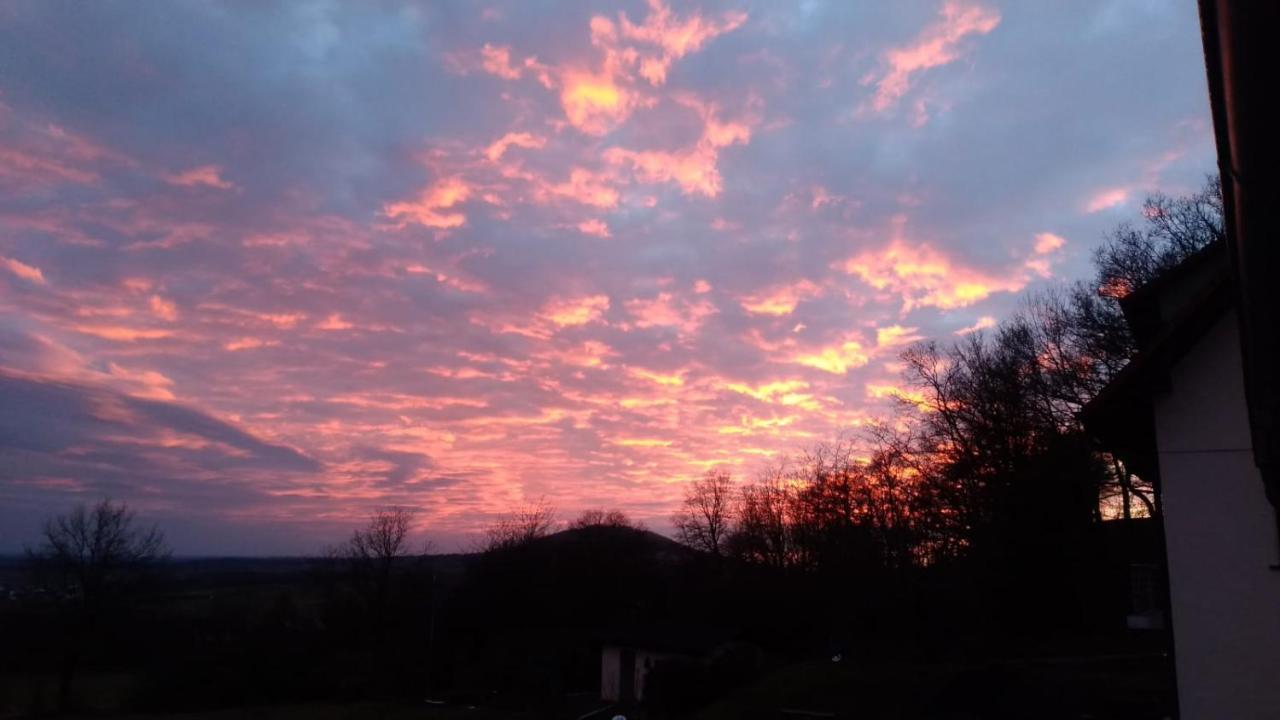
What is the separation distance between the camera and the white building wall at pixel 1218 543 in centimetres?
1008

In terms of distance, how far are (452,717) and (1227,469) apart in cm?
3261

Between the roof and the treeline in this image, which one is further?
the treeline

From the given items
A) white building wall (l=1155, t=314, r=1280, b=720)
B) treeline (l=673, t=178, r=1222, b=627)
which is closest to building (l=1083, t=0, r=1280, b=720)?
white building wall (l=1155, t=314, r=1280, b=720)

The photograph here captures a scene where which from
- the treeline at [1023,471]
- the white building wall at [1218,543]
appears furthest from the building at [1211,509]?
the treeline at [1023,471]

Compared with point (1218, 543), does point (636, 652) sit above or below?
below

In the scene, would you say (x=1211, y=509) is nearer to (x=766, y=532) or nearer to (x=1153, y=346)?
(x=1153, y=346)

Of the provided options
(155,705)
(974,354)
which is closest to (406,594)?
(155,705)

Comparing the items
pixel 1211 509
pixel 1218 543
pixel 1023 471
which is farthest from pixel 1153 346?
pixel 1023 471

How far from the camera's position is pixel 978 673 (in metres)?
23.4

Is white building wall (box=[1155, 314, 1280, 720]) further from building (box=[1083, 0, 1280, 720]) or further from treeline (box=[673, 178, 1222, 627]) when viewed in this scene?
treeline (box=[673, 178, 1222, 627])

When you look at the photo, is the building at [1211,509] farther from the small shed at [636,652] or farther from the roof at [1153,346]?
the small shed at [636,652]

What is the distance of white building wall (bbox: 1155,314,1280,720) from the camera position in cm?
1008

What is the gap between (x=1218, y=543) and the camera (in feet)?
34.5

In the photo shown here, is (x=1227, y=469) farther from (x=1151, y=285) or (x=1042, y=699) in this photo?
(x=1042, y=699)
